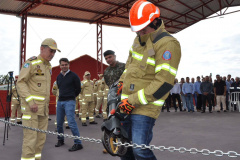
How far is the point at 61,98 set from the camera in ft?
16.2

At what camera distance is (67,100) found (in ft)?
16.0

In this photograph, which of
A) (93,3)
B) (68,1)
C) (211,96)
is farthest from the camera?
(93,3)

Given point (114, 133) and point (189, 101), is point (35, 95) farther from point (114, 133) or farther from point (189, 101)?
point (189, 101)

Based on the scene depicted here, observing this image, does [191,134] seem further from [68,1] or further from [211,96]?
[68,1]

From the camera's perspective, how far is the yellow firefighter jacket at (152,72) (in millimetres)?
1885

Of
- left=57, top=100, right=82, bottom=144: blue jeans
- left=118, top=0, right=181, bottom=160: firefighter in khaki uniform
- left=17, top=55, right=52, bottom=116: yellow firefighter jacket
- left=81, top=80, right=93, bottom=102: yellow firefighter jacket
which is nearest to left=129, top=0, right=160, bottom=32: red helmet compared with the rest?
left=118, top=0, right=181, bottom=160: firefighter in khaki uniform

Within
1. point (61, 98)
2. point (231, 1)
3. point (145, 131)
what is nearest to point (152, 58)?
point (145, 131)

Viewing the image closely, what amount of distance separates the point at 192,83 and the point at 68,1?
903cm

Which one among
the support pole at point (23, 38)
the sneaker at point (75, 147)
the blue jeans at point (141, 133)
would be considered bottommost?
the sneaker at point (75, 147)

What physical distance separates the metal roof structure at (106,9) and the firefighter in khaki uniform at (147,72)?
1102 cm

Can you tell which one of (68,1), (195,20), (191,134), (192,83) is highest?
(195,20)

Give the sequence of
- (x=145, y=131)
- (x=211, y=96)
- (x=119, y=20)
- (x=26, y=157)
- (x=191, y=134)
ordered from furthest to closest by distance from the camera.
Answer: (x=119, y=20) → (x=211, y=96) → (x=191, y=134) → (x=26, y=157) → (x=145, y=131)

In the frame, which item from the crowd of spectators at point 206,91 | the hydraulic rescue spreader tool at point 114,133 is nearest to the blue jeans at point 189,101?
the crowd of spectators at point 206,91

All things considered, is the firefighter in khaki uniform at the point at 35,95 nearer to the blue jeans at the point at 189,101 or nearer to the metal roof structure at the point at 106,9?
the metal roof structure at the point at 106,9
